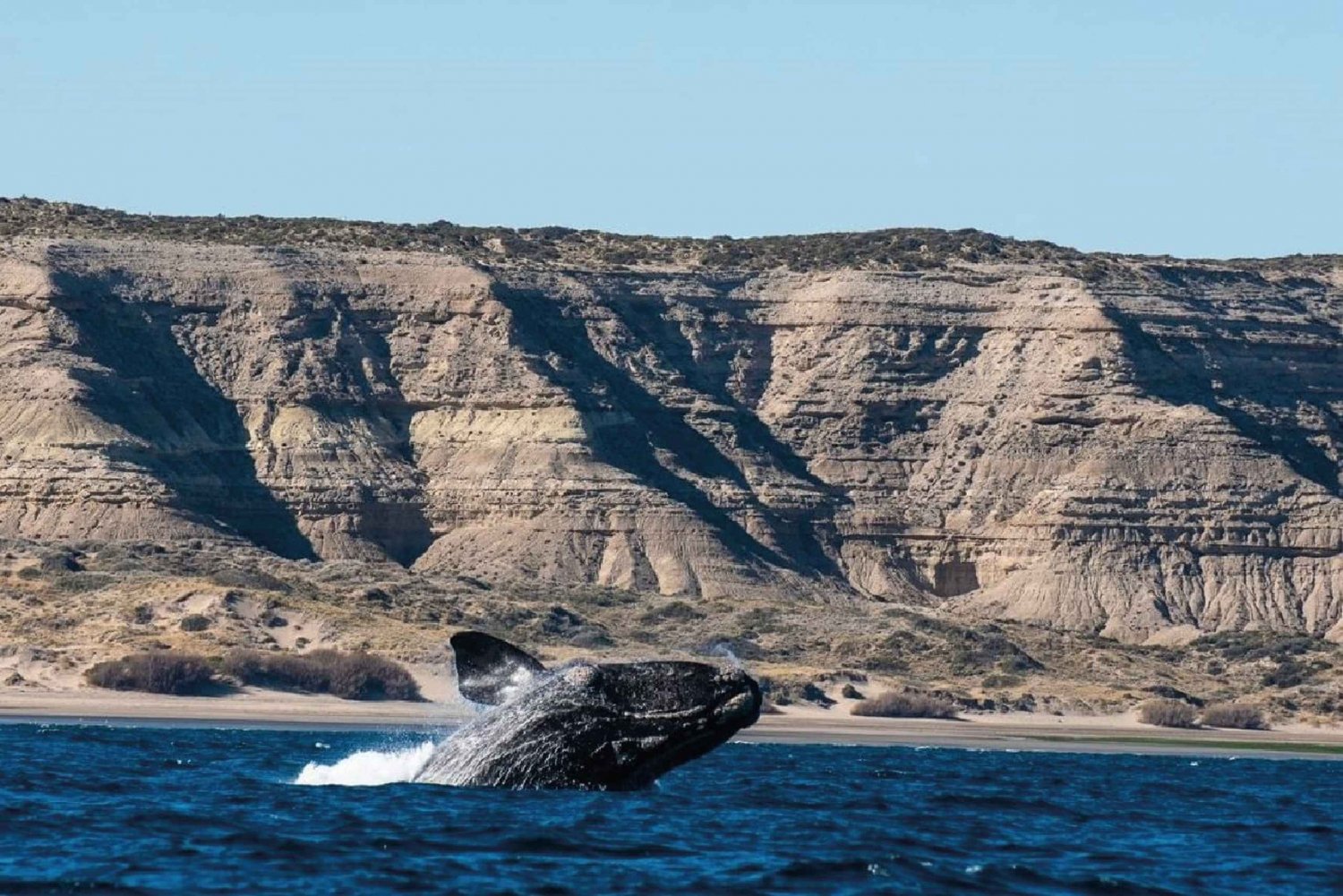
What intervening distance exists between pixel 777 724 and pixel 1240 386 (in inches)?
2099

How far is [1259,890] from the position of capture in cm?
2720

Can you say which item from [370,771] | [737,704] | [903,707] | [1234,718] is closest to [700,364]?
[1234,718]

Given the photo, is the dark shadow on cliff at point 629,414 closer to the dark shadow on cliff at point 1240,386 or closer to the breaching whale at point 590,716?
the dark shadow on cliff at point 1240,386

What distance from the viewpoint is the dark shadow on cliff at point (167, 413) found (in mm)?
108500

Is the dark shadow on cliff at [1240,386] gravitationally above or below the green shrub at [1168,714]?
above

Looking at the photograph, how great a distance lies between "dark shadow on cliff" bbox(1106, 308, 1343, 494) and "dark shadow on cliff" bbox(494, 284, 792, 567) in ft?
62.5

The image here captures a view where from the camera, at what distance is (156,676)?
7506 centimetres

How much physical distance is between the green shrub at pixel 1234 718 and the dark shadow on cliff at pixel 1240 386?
32.3 m

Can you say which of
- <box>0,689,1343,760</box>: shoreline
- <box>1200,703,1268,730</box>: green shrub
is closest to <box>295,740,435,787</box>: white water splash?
<box>0,689,1343,760</box>: shoreline

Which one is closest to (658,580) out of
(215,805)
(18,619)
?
(18,619)

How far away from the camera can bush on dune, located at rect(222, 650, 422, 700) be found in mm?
77188

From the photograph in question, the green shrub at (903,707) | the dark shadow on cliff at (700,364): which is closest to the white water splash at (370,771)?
the green shrub at (903,707)

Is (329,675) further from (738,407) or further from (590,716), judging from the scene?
(590,716)

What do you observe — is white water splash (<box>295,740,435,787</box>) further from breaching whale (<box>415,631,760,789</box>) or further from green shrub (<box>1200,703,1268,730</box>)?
green shrub (<box>1200,703,1268,730</box>)
